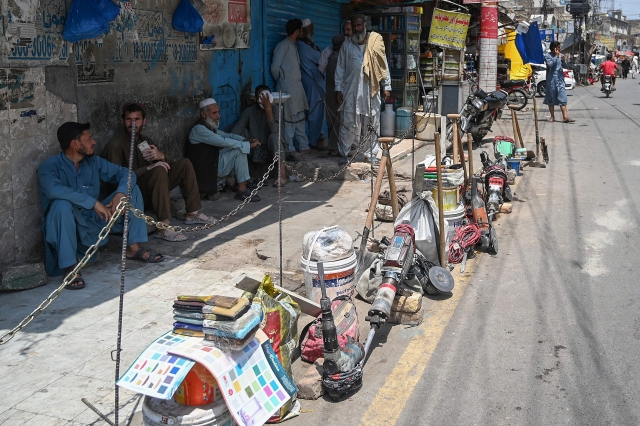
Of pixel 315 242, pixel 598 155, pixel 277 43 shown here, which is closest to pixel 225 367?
pixel 315 242

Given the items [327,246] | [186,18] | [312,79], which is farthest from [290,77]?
[327,246]

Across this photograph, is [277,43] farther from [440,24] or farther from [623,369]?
[623,369]

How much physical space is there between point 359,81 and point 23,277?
631 cm

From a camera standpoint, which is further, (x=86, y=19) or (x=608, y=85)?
(x=608, y=85)

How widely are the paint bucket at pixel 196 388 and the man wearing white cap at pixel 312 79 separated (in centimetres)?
787

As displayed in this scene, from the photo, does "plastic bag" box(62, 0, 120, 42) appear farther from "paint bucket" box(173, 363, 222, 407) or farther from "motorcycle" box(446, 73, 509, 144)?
"motorcycle" box(446, 73, 509, 144)

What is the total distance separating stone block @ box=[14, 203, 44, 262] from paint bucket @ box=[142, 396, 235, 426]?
10.2 ft

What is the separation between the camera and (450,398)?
12.7 feet

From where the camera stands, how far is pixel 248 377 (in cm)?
336

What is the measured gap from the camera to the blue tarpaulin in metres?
23.5

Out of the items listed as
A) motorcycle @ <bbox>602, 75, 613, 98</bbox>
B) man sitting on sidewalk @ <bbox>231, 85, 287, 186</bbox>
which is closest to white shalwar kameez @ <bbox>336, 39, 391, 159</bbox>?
man sitting on sidewalk @ <bbox>231, 85, 287, 186</bbox>

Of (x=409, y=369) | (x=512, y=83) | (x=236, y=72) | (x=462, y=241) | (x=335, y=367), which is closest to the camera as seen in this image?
(x=335, y=367)

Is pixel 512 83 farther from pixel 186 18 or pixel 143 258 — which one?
pixel 143 258

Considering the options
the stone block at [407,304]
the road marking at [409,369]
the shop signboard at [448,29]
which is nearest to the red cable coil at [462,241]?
the road marking at [409,369]
